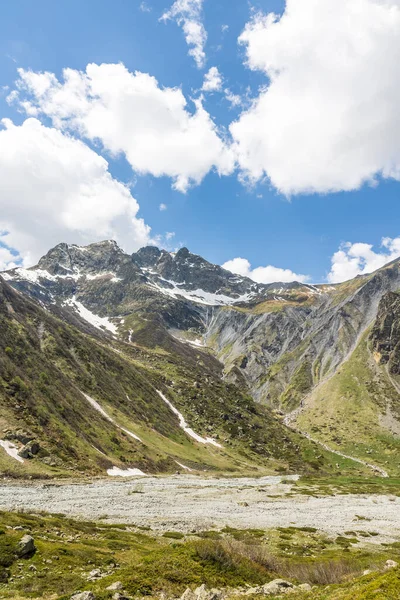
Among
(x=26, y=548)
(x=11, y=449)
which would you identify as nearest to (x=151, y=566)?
(x=26, y=548)

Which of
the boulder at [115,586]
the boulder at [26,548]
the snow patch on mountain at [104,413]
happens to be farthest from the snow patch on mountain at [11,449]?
the boulder at [115,586]

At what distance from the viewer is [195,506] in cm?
5662

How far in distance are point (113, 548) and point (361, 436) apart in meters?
199

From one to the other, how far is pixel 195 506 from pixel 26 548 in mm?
39645

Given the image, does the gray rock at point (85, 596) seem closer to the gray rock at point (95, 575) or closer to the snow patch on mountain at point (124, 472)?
the gray rock at point (95, 575)

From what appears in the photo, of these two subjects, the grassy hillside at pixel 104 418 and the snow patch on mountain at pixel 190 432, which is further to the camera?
the snow patch on mountain at pixel 190 432

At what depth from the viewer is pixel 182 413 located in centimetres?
16262

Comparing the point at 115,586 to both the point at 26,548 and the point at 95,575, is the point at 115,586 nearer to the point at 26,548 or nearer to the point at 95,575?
the point at 95,575

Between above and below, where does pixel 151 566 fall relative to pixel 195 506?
above

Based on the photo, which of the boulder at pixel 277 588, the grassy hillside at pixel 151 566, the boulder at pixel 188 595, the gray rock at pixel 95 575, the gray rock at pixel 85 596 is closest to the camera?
the gray rock at pixel 85 596

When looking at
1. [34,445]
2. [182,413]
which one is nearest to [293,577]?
[34,445]

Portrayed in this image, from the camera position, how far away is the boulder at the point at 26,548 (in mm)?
22234

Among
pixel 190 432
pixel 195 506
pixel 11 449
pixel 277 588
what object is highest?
pixel 277 588

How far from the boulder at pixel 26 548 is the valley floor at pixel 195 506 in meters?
17.4
